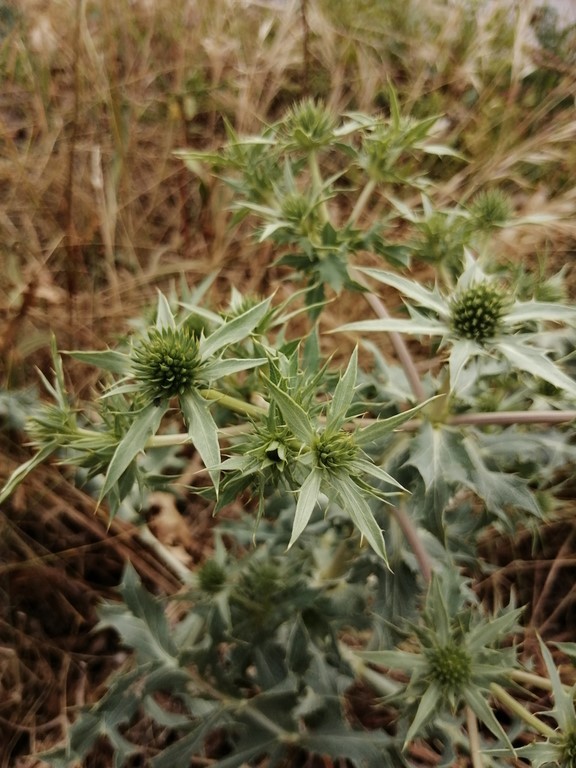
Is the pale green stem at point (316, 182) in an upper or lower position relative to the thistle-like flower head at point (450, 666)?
upper

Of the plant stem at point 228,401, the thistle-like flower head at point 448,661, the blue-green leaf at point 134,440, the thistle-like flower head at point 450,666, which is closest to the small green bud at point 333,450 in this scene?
the plant stem at point 228,401

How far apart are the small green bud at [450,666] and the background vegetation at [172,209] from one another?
0.49 meters

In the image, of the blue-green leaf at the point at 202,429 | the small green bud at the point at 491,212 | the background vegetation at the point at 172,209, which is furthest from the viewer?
the background vegetation at the point at 172,209

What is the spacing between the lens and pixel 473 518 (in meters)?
1.55

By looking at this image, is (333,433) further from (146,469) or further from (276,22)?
(276,22)

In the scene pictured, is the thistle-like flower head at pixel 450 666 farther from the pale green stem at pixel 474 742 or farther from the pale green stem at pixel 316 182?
the pale green stem at pixel 316 182

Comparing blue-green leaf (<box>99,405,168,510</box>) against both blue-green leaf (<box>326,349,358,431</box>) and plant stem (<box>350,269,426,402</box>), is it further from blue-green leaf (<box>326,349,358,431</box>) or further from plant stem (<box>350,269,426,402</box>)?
plant stem (<box>350,269,426,402</box>)

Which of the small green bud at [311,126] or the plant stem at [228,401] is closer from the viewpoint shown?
the plant stem at [228,401]

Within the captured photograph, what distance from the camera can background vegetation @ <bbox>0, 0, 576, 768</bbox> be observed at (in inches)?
77.5

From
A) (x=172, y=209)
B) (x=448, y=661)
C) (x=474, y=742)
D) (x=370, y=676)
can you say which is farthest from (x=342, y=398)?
(x=172, y=209)

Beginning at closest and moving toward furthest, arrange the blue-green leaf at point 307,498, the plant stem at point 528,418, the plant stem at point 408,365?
the blue-green leaf at point 307,498 → the plant stem at point 528,418 → the plant stem at point 408,365

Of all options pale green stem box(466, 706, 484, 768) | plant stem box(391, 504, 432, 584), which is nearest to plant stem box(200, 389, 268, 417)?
plant stem box(391, 504, 432, 584)

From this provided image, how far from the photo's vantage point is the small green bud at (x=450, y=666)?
115cm

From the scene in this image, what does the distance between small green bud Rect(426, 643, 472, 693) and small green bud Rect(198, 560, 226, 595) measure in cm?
57
